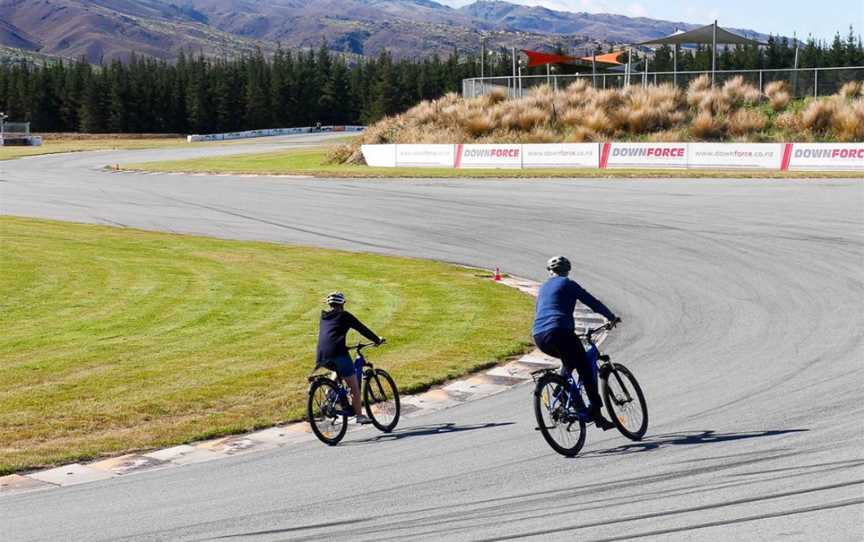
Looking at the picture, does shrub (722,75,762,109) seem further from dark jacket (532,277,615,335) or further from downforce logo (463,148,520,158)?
dark jacket (532,277,615,335)

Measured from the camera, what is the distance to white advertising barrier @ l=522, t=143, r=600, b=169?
51.2 m

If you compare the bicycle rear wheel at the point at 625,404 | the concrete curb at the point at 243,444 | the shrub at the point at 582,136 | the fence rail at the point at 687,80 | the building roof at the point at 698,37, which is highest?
the building roof at the point at 698,37

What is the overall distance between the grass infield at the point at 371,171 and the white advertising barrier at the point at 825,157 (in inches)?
53.0

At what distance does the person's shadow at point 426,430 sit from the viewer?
1228 cm

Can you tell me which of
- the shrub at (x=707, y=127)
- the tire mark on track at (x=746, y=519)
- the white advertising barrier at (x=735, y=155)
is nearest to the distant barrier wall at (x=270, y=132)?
the shrub at (x=707, y=127)

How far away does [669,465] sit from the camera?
1041 centimetres

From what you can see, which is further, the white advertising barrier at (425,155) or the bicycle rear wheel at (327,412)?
the white advertising barrier at (425,155)

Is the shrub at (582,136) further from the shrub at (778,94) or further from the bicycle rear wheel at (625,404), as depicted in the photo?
the bicycle rear wheel at (625,404)

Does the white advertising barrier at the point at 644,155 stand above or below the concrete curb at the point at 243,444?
above

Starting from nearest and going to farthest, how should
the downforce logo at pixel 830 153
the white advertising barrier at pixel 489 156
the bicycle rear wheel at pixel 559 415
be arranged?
the bicycle rear wheel at pixel 559 415
the downforce logo at pixel 830 153
the white advertising barrier at pixel 489 156

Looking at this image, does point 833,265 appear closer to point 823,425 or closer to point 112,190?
point 823,425

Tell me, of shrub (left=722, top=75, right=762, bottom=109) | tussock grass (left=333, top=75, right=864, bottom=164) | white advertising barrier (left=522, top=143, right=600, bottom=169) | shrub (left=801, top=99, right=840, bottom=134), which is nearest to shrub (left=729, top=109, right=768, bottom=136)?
tussock grass (left=333, top=75, right=864, bottom=164)

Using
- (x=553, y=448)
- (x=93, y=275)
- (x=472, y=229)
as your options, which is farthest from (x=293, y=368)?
(x=472, y=229)

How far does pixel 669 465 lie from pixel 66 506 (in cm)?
560
